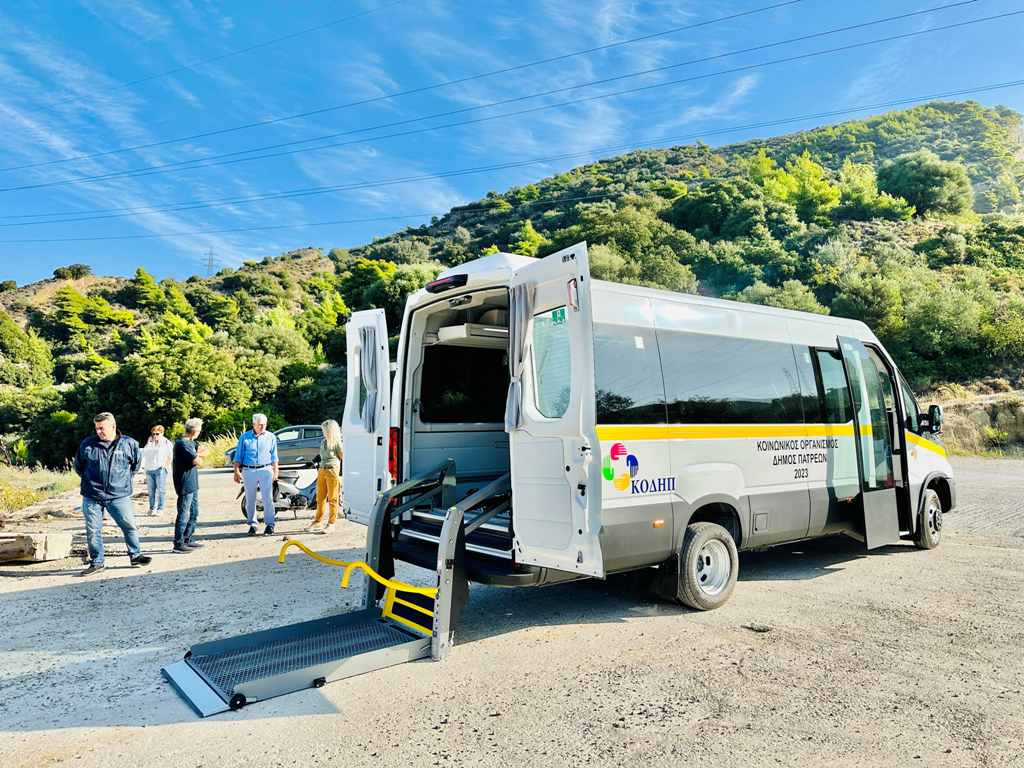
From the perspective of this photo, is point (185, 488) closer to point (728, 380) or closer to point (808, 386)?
point (728, 380)

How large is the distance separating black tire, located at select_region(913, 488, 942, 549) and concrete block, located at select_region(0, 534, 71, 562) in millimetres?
10199

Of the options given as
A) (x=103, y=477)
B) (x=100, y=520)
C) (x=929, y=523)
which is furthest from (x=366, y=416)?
(x=929, y=523)

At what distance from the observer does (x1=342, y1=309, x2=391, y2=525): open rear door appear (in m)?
6.41

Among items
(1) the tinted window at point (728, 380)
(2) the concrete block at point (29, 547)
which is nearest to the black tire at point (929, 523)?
(1) the tinted window at point (728, 380)

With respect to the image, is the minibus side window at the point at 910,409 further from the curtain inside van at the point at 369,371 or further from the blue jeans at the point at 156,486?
the blue jeans at the point at 156,486

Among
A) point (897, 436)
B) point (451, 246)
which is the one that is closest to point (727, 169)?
point (451, 246)

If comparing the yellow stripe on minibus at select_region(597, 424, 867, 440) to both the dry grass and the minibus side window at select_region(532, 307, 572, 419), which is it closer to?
the minibus side window at select_region(532, 307, 572, 419)

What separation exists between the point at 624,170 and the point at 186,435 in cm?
10563

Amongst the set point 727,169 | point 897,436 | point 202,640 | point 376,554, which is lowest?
point 202,640

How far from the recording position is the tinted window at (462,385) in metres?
6.79

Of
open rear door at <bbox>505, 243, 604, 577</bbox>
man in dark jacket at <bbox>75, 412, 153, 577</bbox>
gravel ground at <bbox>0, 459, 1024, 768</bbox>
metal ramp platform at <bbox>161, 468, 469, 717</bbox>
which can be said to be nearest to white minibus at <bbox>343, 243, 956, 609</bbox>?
open rear door at <bbox>505, 243, 604, 577</bbox>

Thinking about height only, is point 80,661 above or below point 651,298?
below

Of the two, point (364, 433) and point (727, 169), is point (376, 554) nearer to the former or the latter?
point (364, 433)

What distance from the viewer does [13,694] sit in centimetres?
439
